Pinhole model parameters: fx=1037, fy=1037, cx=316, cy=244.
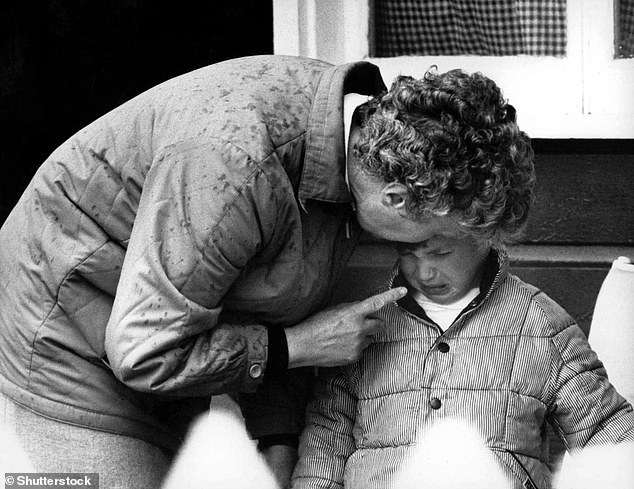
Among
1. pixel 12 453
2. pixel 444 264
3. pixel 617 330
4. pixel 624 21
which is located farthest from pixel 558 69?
pixel 12 453

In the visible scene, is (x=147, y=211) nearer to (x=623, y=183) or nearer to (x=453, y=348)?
(x=453, y=348)

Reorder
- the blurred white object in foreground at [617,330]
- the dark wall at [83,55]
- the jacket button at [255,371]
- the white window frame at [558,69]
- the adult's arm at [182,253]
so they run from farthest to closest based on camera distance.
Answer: the dark wall at [83,55], the white window frame at [558,69], the blurred white object in foreground at [617,330], the jacket button at [255,371], the adult's arm at [182,253]

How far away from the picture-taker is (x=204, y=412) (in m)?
2.14

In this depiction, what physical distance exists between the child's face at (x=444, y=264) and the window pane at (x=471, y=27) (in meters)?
0.75

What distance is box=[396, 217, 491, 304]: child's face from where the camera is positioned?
79.8 inches

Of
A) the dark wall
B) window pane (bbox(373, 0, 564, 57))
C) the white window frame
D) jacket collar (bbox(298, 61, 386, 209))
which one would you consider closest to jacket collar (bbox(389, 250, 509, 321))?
jacket collar (bbox(298, 61, 386, 209))

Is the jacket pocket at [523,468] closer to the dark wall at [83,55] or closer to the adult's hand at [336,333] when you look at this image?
the adult's hand at [336,333]

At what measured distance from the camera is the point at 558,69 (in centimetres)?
260

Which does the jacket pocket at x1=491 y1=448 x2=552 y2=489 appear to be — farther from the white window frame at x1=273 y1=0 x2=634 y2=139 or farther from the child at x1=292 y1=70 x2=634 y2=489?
the white window frame at x1=273 y1=0 x2=634 y2=139

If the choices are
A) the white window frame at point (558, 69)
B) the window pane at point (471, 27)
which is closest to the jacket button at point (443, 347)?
the white window frame at point (558, 69)

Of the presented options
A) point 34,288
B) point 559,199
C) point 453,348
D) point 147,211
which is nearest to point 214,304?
point 147,211

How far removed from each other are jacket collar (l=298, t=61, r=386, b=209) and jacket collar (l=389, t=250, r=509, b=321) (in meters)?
0.34

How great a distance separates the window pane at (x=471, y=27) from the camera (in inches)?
103

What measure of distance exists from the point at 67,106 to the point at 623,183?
1484 mm
